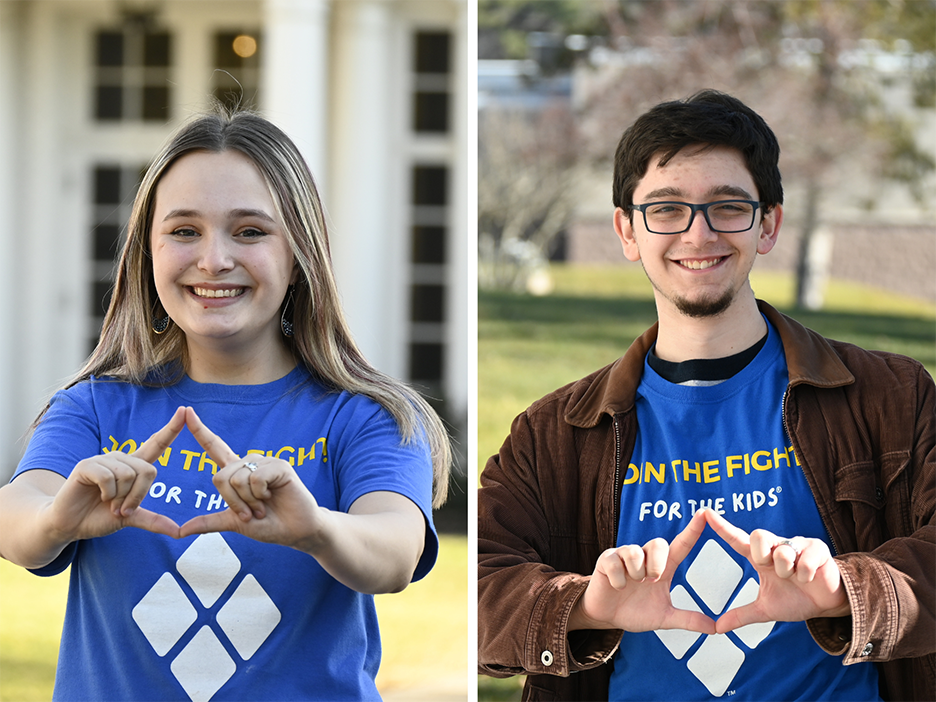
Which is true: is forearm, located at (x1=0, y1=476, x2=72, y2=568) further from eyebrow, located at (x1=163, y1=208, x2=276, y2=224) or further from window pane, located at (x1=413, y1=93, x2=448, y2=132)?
window pane, located at (x1=413, y1=93, x2=448, y2=132)

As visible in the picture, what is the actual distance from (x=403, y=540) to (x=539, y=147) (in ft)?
30.3

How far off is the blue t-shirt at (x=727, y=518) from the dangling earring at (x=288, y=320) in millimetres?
707

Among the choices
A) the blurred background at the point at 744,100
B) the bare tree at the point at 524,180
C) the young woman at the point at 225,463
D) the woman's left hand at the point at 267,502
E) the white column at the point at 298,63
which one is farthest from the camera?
the bare tree at the point at 524,180

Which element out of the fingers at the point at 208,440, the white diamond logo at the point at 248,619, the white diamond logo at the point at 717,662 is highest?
the fingers at the point at 208,440

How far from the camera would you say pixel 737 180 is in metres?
2.24

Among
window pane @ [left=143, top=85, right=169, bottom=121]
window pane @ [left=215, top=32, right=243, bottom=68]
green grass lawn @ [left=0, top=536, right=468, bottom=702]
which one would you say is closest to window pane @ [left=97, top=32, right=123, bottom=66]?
window pane @ [left=143, top=85, right=169, bottom=121]

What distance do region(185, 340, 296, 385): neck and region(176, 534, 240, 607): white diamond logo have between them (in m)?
0.32

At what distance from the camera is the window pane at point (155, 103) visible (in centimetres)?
881

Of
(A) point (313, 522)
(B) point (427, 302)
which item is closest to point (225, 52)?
(B) point (427, 302)

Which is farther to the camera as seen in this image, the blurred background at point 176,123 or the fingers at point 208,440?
the blurred background at point 176,123

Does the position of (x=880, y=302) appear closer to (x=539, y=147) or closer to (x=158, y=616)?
(x=539, y=147)

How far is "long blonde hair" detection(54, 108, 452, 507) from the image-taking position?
6.74ft

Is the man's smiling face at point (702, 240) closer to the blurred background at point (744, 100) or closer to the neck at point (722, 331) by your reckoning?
the neck at point (722, 331)

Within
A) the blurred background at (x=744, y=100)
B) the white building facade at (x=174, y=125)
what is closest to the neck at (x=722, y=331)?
the white building facade at (x=174, y=125)
